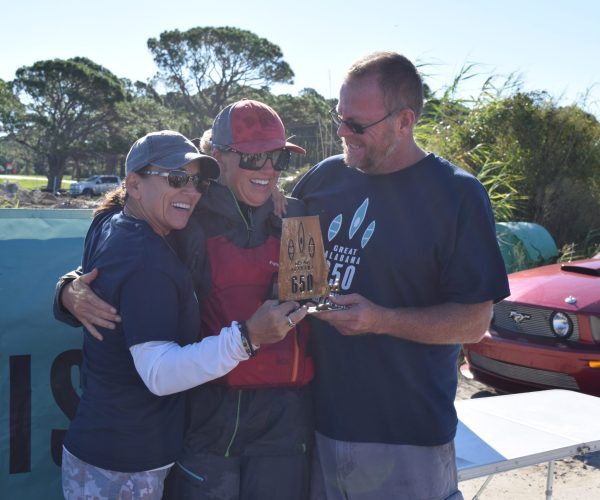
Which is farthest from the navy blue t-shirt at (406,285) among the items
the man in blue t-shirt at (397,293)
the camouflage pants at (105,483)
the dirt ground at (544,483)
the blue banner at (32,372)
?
the dirt ground at (544,483)

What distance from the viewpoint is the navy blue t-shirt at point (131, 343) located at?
6.26 feet

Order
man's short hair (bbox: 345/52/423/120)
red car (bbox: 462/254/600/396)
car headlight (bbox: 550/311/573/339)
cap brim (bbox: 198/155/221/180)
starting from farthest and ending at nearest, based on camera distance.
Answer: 1. car headlight (bbox: 550/311/573/339)
2. red car (bbox: 462/254/600/396)
3. man's short hair (bbox: 345/52/423/120)
4. cap brim (bbox: 198/155/221/180)

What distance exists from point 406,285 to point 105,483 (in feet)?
3.70

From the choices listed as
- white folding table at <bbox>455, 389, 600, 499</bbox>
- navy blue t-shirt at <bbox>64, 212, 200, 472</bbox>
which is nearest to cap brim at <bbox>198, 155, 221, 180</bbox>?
navy blue t-shirt at <bbox>64, 212, 200, 472</bbox>

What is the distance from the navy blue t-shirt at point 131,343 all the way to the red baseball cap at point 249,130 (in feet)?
1.48

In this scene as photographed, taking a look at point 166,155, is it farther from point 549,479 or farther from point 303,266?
point 549,479

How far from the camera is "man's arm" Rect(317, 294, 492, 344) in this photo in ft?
6.75

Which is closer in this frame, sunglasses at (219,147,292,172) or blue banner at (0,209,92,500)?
sunglasses at (219,147,292,172)

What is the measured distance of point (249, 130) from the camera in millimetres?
2295

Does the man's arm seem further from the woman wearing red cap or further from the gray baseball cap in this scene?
the gray baseball cap

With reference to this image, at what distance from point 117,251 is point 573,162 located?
9614mm

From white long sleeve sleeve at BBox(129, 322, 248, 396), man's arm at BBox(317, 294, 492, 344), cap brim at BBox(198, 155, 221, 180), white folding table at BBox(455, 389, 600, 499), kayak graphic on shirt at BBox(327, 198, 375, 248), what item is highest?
cap brim at BBox(198, 155, 221, 180)

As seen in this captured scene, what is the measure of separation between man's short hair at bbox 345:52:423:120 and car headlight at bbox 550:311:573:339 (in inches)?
128

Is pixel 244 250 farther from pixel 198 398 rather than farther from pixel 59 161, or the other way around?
pixel 59 161
